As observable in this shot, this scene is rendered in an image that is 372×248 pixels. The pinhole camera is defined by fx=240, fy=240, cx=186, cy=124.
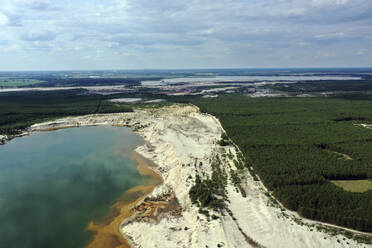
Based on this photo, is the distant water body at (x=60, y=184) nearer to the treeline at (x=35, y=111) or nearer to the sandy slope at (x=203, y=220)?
the sandy slope at (x=203, y=220)

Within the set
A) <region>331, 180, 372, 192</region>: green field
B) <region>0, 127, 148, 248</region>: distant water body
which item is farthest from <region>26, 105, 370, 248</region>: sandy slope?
<region>331, 180, 372, 192</region>: green field

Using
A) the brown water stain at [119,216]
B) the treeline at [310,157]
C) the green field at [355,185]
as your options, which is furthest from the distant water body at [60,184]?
the green field at [355,185]

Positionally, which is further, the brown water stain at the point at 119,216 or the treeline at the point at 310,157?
the treeline at the point at 310,157

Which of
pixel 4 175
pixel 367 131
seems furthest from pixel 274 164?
pixel 4 175

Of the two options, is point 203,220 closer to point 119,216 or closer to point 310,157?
point 119,216

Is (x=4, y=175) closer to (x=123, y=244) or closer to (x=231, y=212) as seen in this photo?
(x=123, y=244)

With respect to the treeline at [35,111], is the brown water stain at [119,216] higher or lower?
lower
